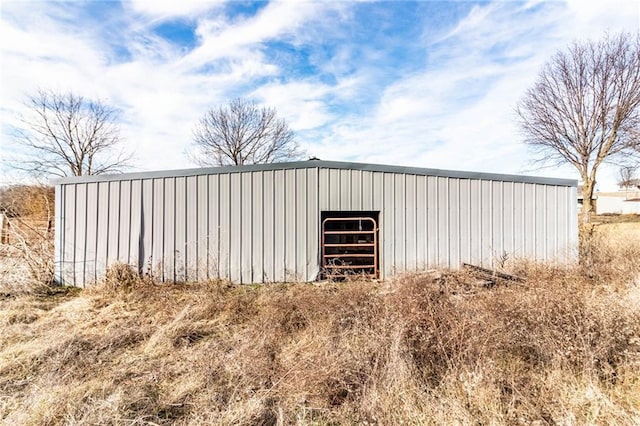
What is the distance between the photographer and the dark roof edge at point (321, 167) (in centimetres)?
688

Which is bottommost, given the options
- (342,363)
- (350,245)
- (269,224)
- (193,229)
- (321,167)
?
(342,363)

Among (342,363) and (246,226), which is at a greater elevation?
(246,226)

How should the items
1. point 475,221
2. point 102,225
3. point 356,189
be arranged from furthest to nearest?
point 475,221, point 356,189, point 102,225

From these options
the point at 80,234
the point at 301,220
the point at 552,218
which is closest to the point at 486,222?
the point at 552,218

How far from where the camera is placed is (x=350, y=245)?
723 centimetres

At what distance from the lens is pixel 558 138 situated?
1861 cm

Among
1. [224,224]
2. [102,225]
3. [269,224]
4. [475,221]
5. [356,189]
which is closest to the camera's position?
[102,225]

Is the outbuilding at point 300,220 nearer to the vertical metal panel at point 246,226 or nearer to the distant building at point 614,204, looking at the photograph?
the vertical metal panel at point 246,226

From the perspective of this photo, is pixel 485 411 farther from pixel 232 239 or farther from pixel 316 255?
pixel 232 239

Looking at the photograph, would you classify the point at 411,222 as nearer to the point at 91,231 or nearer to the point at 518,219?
the point at 518,219

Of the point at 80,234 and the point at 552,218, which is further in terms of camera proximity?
the point at 552,218

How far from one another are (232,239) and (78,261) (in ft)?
10.9

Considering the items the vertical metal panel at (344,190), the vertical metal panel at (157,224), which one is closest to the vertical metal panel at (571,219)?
the vertical metal panel at (344,190)

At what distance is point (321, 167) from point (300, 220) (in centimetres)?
136
